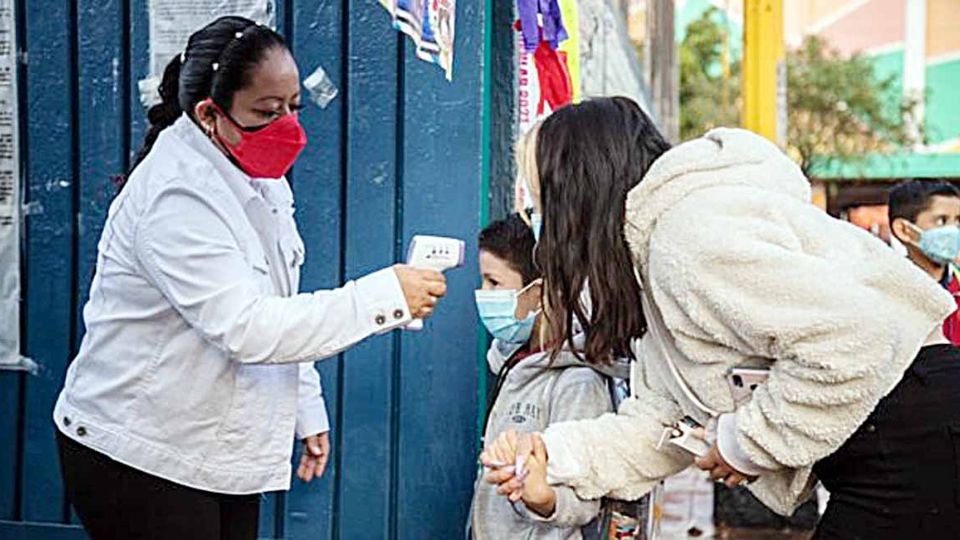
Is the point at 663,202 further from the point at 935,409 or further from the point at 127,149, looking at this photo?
the point at 127,149

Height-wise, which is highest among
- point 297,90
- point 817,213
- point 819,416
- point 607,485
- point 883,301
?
point 297,90

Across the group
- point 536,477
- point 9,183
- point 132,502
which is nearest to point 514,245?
point 536,477

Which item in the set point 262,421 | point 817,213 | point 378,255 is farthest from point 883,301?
point 378,255

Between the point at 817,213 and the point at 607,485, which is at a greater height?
the point at 817,213

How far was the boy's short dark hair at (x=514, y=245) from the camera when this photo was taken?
12.4 feet

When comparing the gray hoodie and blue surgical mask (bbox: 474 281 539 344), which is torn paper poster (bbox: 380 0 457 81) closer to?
blue surgical mask (bbox: 474 281 539 344)

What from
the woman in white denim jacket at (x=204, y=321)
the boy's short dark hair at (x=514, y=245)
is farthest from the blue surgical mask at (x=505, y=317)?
the woman in white denim jacket at (x=204, y=321)

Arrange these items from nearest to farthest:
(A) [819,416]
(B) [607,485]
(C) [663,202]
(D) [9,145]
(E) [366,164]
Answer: (A) [819,416], (C) [663,202], (B) [607,485], (E) [366,164], (D) [9,145]

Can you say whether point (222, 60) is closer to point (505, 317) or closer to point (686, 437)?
point (505, 317)

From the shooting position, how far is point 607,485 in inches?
114

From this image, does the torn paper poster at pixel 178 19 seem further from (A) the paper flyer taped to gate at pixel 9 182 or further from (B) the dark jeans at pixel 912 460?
(B) the dark jeans at pixel 912 460

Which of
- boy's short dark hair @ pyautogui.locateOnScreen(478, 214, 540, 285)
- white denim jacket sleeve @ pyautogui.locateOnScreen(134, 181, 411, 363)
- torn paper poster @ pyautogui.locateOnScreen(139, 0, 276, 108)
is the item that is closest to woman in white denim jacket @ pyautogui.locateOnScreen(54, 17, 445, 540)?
white denim jacket sleeve @ pyautogui.locateOnScreen(134, 181, 411, 363)

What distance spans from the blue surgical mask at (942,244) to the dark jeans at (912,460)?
152 inches

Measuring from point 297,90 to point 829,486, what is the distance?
1.52 meters
